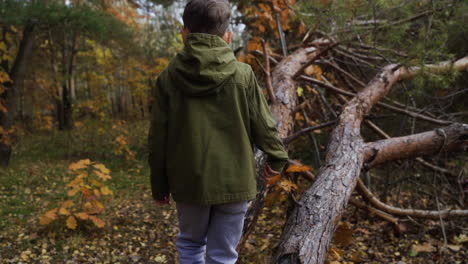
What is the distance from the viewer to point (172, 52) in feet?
36.5

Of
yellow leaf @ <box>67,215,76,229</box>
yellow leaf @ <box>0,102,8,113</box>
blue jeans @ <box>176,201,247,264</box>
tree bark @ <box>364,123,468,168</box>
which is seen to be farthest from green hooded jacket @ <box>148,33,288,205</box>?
yellow leaf @ <box>0,102,8,113</box>

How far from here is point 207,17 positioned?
1.57 meters

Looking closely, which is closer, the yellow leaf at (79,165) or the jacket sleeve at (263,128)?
the jacket sleeve at (263,128)

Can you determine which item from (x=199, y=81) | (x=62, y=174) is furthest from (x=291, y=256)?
(x=62, y=174)

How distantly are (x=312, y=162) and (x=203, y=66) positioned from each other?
4.57 meters

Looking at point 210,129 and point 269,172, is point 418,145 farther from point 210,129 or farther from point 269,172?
point 210,129

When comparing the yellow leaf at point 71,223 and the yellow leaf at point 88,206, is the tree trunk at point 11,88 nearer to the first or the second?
the yellow leaf at point 88,206

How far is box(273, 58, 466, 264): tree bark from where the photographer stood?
2.04 meters

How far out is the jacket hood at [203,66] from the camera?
1510 mm

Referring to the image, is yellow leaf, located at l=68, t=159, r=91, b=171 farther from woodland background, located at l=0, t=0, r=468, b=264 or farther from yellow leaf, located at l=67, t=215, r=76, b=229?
yellow leaf, located at l=67, t=215, r=76, b=229

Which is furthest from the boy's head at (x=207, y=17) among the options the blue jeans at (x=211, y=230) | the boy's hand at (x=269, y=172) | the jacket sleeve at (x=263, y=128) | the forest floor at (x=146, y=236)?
the forest floor at (x=146, y=236)

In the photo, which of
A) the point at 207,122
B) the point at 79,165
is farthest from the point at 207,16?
the point at 79,165

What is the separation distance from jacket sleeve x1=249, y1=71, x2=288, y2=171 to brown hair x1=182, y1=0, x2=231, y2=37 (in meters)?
0.30

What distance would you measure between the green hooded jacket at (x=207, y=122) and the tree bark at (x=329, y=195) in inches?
25.1
